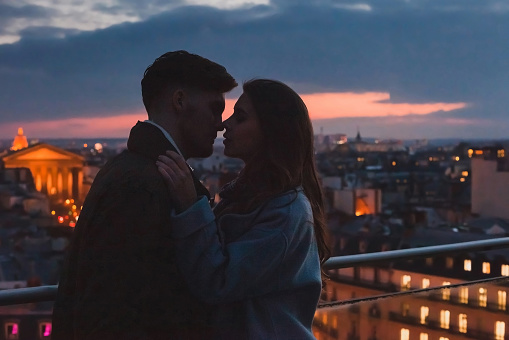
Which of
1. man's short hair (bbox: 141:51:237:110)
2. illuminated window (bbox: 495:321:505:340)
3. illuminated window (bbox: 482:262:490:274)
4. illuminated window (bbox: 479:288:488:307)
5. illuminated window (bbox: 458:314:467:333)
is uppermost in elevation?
man's short hair (bbox: 141:51:237:110)

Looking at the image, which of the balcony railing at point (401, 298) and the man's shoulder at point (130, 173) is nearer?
the man's shoulder at point (130, 173)

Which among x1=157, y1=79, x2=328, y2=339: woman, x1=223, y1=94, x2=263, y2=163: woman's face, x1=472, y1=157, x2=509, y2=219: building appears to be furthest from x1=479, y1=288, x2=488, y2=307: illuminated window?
x1=472, y1=157, x2=509, y2=219: building

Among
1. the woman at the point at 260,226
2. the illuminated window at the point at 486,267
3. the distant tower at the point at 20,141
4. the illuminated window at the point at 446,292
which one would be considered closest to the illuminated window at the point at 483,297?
the illuminated window at the point at 486,267

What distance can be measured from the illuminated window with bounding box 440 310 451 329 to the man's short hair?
62.5 inches

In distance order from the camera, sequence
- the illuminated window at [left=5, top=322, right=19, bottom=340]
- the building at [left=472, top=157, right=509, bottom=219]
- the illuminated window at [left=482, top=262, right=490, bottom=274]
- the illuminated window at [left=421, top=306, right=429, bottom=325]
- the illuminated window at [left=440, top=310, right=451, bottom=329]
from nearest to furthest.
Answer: the illuminated window at [left=5, top=322, right=19, bottom=340] < the illuminated window at [left=421, top=306, right=429, bottom=325] < the illuminated window at [left=440, top=310, right=451, bottom=329] < the illuminated window at [left=482, top=262, right=490, bottom=274] < the building at [left=472, top=157, right=509, bottom=219]

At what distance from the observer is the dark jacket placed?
120cm

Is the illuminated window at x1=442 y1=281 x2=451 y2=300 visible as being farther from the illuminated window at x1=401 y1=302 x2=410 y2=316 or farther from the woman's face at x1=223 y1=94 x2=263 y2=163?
the woman's face at x1=223 y1=94 x2=263 y2=163

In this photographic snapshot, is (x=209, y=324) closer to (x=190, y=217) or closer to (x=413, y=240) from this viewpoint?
(x=190, y=217)

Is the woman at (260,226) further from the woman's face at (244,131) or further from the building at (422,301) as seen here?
the building at (422,301)

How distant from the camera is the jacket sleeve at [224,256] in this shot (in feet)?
4.15

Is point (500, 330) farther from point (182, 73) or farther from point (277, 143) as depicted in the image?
point (182, 73)

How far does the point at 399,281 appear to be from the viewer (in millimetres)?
2680

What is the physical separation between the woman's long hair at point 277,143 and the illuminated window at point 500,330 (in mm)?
1832

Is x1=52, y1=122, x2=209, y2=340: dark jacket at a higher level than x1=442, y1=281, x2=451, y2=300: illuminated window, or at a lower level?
higher
